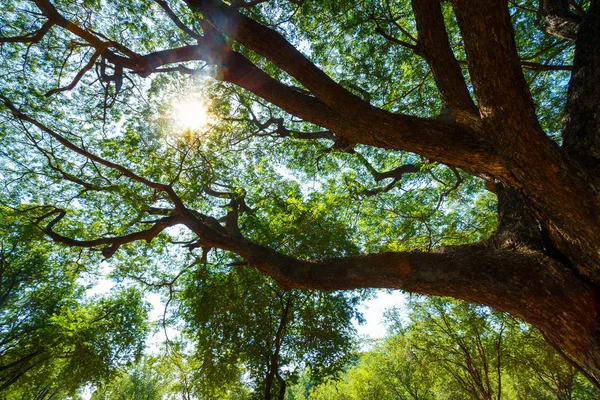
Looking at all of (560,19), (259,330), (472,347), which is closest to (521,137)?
(560,19)

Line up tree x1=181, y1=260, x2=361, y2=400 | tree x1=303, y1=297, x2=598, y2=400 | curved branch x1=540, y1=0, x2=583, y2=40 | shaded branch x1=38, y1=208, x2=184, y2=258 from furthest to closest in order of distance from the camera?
tree x1=303, y1=297, x2=598, y2=400
tree x1=181, y1=260, x2=361, y2=400
shaded branch x1=38, y1=208, x2=184, y2=258
curved branch x1=540, y1=0, x2=583, y2=40

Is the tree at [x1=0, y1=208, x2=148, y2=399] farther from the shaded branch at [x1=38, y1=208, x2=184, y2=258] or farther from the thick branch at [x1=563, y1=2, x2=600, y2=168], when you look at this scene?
the thick branch at [x1=563, y1=2, x2=600, y2=168]

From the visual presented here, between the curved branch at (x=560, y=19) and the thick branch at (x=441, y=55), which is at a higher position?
the curved branch at (x=560, y=19)

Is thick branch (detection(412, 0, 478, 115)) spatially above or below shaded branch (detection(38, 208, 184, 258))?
above

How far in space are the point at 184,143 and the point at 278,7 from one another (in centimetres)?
366

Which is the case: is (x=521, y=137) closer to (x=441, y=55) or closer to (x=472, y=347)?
(x=441, y=55)

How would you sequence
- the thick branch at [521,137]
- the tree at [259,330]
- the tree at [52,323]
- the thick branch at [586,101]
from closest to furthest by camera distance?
the thick branch at [521,137]
the thick branch at [586,101]
the tree at [259,330]
the tree at [52,323]

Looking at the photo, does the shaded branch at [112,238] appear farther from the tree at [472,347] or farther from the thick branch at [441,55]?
the tree at [472,347]

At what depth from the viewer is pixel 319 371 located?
810 centimetres

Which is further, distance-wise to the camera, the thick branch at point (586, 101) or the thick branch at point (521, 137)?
the thick branch at point (586, 101)

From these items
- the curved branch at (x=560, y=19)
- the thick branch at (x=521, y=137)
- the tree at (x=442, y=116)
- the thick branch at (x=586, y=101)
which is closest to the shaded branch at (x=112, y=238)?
the tree at (x=442, y=116)

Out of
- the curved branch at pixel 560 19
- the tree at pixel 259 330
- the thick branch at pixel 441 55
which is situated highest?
the curved branch at pixel 560 19

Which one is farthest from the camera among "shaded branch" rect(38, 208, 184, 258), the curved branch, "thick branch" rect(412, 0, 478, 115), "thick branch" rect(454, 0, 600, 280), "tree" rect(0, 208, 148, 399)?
"tree" rect(0, 208, 148, 399)

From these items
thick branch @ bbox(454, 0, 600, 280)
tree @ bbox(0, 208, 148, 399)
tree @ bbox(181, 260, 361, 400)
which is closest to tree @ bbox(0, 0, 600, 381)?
thick branch @ bbox(454, 0, 600, 280)
